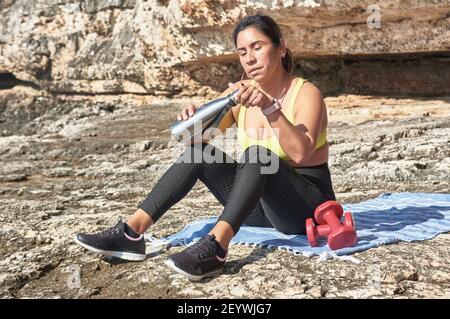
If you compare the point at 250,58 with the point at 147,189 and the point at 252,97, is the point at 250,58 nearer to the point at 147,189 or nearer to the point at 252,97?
the point at 252,97

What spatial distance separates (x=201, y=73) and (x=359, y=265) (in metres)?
7.63

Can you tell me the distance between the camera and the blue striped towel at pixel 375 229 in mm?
3098

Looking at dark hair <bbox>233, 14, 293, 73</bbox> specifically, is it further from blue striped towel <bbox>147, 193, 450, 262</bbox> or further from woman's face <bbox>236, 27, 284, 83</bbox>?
blue striped towel <bbox>147, 193, 450, 262</bbox>

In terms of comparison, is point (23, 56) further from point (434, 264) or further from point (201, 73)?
point (434, 264)

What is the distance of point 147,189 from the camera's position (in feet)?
19.0

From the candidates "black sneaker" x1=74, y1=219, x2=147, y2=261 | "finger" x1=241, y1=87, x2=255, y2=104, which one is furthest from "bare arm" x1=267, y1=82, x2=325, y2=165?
"black sneaker" x1=74, y1=219, x2=147, y2=261

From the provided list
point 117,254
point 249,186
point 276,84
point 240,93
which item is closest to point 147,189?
point 117,254

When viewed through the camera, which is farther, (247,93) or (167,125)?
(167,125)

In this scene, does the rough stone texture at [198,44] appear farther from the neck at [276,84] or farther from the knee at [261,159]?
the knee at [261,159]

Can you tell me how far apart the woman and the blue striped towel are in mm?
131

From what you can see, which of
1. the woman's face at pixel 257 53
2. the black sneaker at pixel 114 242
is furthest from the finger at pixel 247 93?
the black sneaker at pixel 114 242

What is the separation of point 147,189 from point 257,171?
316 cm

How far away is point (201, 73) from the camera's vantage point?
33.3ft
